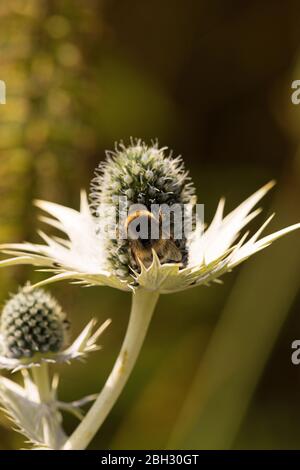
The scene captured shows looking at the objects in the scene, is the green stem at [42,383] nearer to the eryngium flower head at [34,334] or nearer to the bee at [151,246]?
the eryngium flower head at [34,334]

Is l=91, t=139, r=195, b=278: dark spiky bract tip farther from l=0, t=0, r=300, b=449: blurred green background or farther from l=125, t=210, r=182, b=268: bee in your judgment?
l=0, t=0, r=300, b=449: blurred green background

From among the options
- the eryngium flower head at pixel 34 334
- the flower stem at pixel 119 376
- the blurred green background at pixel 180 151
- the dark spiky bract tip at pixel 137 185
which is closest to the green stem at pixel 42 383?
the eryngium flower head at pixel 34 334

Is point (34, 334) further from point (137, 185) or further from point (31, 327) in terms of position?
point (137, 185)

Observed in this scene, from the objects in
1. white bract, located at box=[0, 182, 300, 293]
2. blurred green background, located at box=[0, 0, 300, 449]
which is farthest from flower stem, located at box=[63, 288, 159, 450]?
blurred green background, located at box=[0, 0, 300, 449]

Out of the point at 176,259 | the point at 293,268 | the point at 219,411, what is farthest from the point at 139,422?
the point at 176,259

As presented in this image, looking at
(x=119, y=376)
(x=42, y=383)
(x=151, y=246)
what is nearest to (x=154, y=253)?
(x=151, y=246)

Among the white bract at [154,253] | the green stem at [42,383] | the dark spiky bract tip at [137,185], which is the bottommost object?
the green stem at [42,383]
